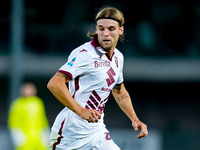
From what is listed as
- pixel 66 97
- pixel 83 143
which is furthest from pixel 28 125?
pixel 66 97

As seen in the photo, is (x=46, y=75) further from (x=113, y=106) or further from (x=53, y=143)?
(x=53, y=143)

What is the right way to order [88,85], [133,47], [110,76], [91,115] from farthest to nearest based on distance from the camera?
[133,47] < [110,76] < [88,85] < [91,115]

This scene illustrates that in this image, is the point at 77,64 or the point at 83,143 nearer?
the point at 77,64

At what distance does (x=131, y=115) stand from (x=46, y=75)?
10765 mm

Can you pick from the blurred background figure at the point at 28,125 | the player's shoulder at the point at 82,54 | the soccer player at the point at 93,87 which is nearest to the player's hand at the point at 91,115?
the soccer player at the point at 93,87

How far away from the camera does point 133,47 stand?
15062mm

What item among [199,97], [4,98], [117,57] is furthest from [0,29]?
[117,57]

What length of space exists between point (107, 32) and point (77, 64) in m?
0.48

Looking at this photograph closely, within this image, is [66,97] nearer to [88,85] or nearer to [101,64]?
[88,85]

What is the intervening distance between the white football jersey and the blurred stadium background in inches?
353

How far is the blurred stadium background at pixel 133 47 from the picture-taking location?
1491cm

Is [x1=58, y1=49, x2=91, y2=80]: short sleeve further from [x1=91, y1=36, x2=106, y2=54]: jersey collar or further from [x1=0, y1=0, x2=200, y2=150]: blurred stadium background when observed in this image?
[x1=0, y1=0, x2=200, y2=150]: blurred stadium background

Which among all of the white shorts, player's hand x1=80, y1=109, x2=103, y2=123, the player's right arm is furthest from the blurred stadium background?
player's hand x1=80, y1=109, x2=103, y2=123

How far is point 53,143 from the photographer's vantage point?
508cm
